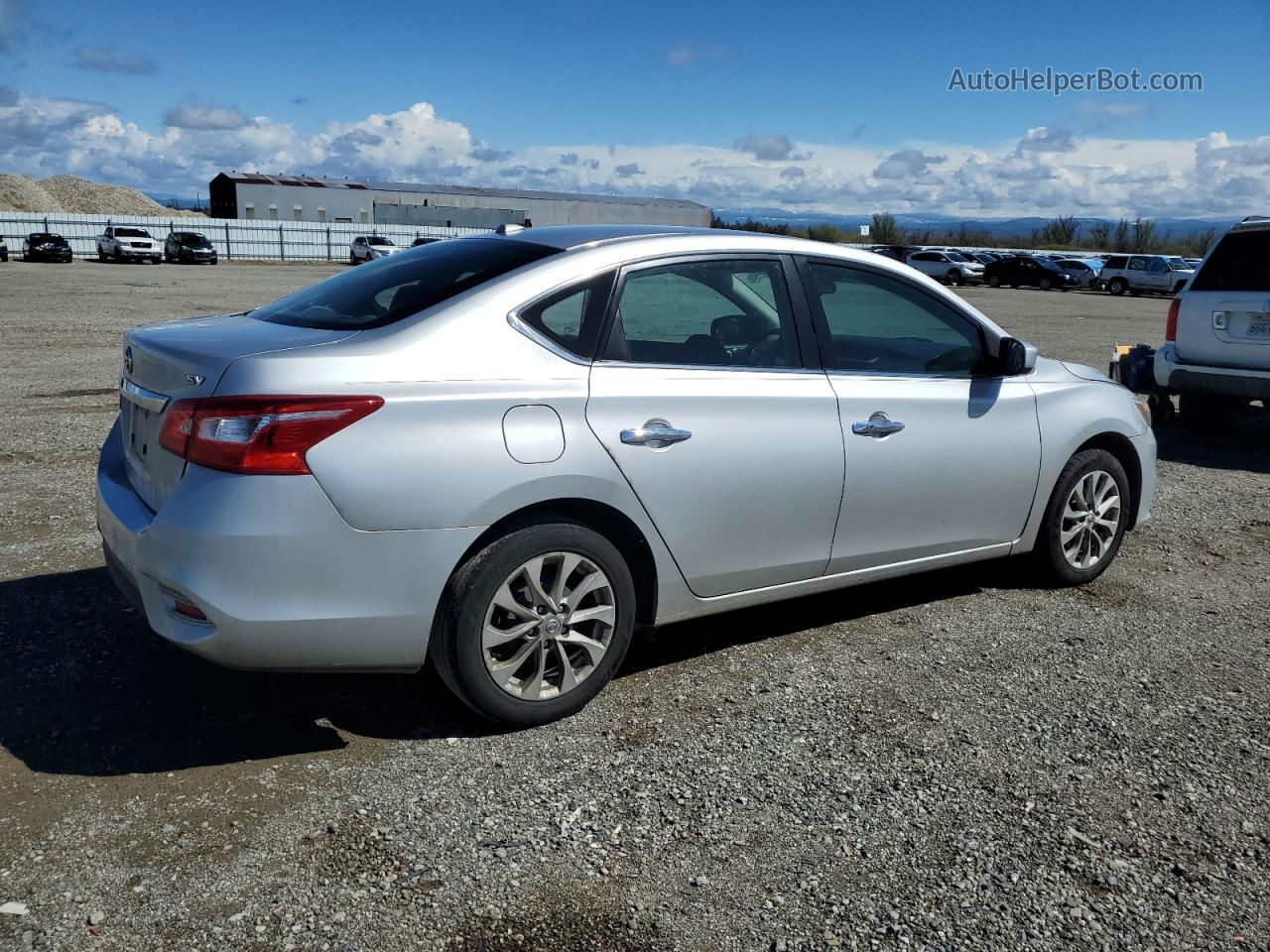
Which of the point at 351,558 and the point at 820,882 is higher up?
the point at 351,558

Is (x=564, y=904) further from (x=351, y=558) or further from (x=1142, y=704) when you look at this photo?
(x=1142, y=704)

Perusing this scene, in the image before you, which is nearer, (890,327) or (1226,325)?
(890,327)

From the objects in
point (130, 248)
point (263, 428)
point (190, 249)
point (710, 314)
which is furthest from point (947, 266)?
point (263, 428)

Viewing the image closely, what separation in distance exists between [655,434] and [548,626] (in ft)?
2.43

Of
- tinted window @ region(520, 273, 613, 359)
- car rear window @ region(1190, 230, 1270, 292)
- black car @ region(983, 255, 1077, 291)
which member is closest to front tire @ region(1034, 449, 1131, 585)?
tinted window @ region(520, 273, 613, 359)

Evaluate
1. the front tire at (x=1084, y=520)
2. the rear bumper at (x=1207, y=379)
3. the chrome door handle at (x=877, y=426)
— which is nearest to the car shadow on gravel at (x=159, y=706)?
the chrome door handle at (x=877, y=426)

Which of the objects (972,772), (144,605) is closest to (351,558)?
(144,605)

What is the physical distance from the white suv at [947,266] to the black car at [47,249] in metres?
34.9

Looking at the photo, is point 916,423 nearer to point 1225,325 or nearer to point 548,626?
point 548,626

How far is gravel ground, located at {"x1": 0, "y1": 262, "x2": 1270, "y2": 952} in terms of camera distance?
281 cm

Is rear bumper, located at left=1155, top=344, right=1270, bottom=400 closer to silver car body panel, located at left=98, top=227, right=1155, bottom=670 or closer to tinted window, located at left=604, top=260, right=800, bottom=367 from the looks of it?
silver car body panel, located at left=98, top=227, right=1155, bottom=670

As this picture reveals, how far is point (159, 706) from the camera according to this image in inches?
153

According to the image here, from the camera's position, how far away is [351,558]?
131 inches

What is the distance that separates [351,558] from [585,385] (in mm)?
953
